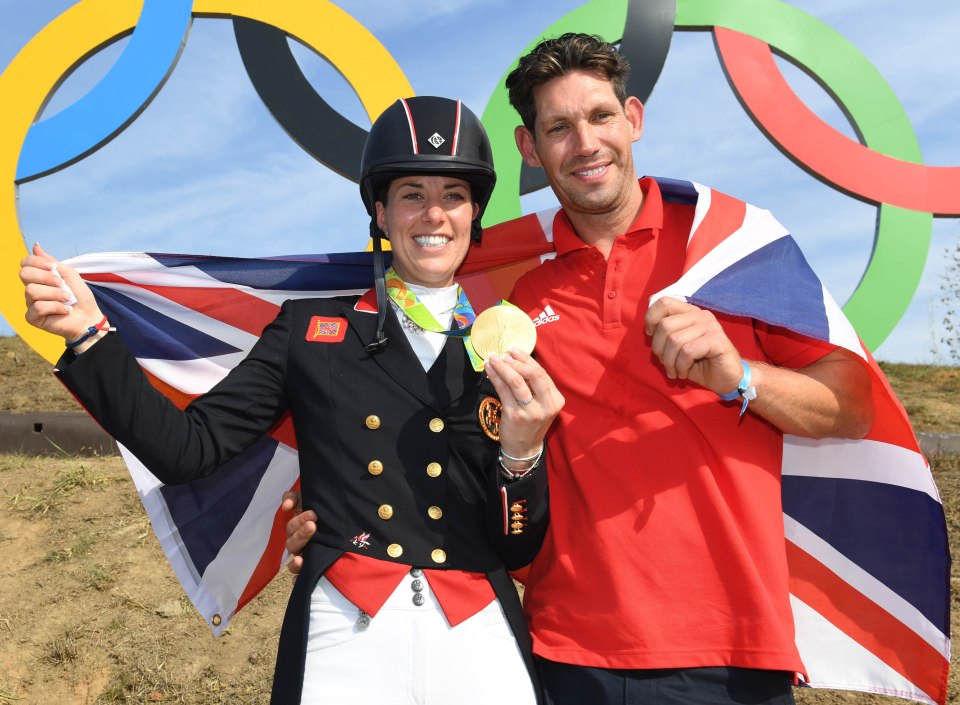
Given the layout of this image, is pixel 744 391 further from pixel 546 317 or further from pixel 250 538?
pixel 250 538

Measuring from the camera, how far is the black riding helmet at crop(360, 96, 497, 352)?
254 cm

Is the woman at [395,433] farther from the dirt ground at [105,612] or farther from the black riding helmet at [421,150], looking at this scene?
the dirt ground at [105,612]

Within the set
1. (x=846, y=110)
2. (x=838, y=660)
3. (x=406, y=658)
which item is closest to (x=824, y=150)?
(x=846, y=110)

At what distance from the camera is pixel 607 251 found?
9.11ft

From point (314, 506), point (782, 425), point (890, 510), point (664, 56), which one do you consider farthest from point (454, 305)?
point (664, 56)

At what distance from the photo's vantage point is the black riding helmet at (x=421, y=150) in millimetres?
2535

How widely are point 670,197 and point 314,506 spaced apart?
60.9 inches

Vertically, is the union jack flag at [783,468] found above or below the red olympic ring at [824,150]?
below

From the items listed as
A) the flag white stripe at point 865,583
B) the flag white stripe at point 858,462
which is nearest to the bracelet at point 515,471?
the flag white stripe at point 858,462

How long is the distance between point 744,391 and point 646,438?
0.32 meters

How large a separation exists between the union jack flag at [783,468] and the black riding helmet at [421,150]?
0.53 m

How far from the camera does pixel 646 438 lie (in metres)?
2.44

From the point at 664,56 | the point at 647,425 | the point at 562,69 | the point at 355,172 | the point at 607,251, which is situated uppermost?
the point at 664,56

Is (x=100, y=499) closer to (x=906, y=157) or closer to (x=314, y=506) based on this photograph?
(x=314, y=506)
